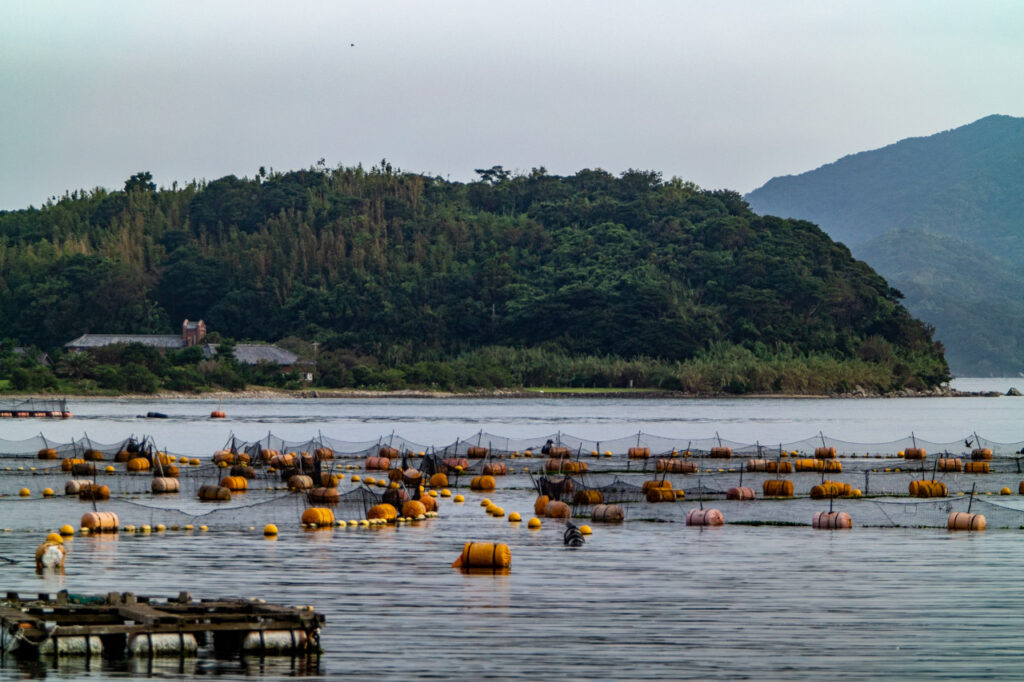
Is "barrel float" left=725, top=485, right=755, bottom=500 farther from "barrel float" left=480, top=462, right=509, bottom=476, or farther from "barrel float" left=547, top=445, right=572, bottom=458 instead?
"barrel float" left=547, top=445, right=572, bottom=458

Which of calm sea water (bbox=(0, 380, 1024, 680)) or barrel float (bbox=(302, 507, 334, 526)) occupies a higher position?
barrel float (bbox=(302, 507, 334, 526))

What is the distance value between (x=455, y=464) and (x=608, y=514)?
20272 millimetres

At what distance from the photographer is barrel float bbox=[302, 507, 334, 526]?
132ft

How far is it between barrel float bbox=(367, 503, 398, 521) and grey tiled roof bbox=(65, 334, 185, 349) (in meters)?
145

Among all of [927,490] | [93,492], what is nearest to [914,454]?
[927,490]

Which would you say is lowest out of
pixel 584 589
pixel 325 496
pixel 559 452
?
pixel 584 589

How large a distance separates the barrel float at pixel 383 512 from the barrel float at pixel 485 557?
34.1 ft

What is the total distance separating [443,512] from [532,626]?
2180cm

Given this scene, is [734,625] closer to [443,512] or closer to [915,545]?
[915,545]

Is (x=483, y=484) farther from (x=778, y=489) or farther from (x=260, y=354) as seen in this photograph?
(x=260, y=354)

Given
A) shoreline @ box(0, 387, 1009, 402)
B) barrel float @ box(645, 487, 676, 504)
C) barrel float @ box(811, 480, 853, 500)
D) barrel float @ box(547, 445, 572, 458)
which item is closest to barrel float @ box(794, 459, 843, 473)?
barrel float @ box(547, 445, 572, 458)

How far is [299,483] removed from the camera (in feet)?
168

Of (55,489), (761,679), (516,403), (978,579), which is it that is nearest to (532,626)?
(761,679)

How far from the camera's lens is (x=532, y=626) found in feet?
79.3
